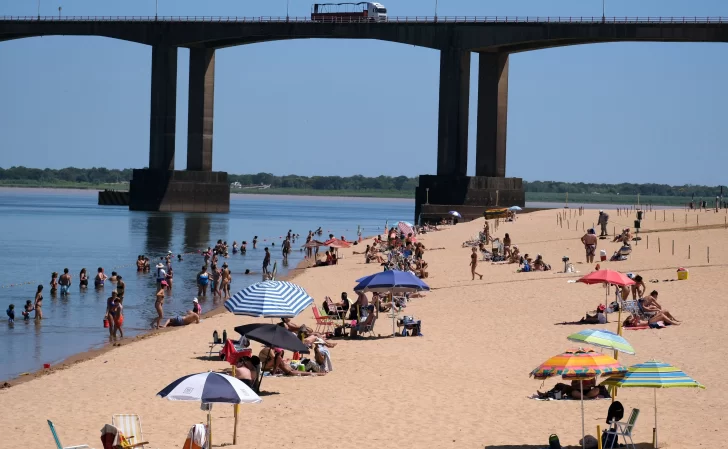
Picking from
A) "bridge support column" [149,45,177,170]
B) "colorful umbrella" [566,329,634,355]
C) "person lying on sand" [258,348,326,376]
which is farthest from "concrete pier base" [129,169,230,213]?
"colorful umbrella" [566,329,634,355]

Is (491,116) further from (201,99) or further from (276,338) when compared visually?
(276,338)

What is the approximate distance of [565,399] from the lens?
15.9 meters

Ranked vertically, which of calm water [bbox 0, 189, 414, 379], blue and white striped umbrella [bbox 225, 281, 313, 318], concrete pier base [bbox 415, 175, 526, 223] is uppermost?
concrete pier base [bbox 415, 175, 526, 223]

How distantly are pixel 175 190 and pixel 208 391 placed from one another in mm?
85855

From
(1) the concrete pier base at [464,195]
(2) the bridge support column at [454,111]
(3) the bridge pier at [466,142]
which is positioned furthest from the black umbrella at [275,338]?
(2) the bridge support column at [454,111]

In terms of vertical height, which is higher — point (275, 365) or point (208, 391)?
point (208, 391)

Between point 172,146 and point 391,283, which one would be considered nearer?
point 391,283

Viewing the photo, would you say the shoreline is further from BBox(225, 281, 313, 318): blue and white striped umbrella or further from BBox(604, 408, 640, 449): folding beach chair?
BBox(604, 408, 640, 449): folding beach chair

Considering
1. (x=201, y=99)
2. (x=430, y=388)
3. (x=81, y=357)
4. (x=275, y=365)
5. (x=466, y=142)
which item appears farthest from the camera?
(x=201, y=99)

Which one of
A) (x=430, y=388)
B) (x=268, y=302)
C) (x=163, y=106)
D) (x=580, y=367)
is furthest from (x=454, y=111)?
(x=580, y=367)

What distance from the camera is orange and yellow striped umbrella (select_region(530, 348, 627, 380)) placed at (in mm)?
13492

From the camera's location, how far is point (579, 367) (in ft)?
44.4

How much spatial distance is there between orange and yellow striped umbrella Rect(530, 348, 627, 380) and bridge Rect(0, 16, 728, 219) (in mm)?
58160

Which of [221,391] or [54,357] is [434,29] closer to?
[54,357]
